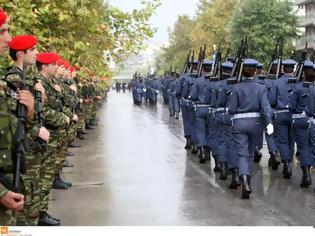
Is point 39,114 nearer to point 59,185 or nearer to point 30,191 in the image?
point 30,191

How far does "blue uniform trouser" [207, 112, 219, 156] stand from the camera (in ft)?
36.6

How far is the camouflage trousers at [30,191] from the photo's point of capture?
19.1 feet

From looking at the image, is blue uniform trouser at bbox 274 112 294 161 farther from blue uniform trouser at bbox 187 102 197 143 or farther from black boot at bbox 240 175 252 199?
blue uniform trouser at bbox 187 102 197 143

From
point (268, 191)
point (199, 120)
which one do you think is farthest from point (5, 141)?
point (199, 120)

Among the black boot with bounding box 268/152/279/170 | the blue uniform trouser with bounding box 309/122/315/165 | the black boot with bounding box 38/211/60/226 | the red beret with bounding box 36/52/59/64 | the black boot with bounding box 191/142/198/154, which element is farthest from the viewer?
the black boot with bounding box 191/142/198/154

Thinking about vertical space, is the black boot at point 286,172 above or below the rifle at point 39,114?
below

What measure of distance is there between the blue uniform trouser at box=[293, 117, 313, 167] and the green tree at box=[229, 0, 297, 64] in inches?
1451

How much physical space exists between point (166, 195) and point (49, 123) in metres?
2.60

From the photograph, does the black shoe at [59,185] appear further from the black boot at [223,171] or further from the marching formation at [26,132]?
the black boot at [223,171]

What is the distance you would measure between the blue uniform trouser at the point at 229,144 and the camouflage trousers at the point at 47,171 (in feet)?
10.6

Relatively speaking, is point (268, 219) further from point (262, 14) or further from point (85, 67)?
point (262, 14)

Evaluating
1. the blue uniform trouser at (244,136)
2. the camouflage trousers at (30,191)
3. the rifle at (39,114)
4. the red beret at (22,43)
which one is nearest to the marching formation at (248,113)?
the blue uniform trouser at (244,136)

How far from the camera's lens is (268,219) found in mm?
7445

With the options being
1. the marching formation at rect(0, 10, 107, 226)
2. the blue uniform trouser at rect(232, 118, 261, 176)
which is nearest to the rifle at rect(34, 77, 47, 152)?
the marching formation at rect(0, 10, 107, 226)
